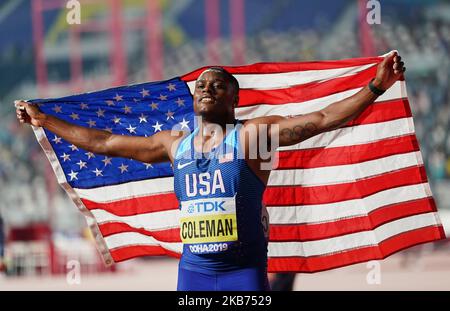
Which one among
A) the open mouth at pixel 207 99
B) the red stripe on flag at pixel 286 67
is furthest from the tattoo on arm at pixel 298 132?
the red stripe on flag at pixel 286 67

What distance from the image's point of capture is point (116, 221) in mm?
7738

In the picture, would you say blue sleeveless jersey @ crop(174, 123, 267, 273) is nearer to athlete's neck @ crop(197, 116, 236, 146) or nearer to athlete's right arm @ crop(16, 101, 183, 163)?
athlete's neck @ crop(197, 116, 236, 146)

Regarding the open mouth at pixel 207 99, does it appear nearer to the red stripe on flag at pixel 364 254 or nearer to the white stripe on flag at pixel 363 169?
the white stripe on flag at pixel 363 169

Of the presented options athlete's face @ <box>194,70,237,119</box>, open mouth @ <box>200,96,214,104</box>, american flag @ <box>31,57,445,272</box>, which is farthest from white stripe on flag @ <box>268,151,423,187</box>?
open mouth @ <box>200,96,214,104</box>

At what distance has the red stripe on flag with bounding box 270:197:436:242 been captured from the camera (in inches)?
291

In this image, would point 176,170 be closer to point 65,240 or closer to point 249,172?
point 249,172

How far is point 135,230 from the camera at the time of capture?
7.74m

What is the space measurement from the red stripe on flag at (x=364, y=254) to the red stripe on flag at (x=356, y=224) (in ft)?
0.45

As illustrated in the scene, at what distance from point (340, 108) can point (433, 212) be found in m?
1.63

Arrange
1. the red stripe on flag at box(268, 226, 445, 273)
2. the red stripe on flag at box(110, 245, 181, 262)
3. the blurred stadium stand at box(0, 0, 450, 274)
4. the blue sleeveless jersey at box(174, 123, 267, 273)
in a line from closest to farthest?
the blue sleeveless jersey at box(174, 123, 267, 273) → the red stripe on flag at box(268, 226, 445, 273) → the red stripe on flag at box(110, 245, 181, 262) → the blurred stadium stand at box(0, 0, 450, 274)

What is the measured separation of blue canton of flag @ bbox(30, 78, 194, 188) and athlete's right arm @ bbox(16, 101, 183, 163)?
607mm

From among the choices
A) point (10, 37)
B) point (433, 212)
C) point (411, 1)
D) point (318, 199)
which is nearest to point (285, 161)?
point (318, 199)

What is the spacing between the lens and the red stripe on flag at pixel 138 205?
7680mm

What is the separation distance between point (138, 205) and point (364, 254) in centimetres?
168
